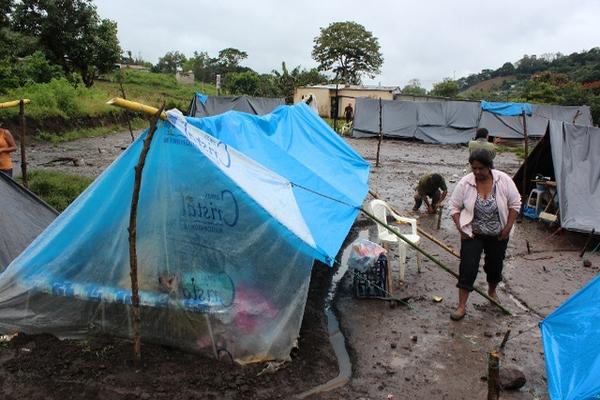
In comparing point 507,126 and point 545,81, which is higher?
point 545,81

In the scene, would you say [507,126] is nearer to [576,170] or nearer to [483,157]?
[576,170]

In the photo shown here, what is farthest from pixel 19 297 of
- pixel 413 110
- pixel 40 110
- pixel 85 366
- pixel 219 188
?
pixel 413 110

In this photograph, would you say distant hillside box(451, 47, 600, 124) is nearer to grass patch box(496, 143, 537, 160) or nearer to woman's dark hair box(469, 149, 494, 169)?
grass patch box(496, 143, 537, 160)

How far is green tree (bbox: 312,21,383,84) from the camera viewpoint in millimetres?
41562

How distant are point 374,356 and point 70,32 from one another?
859 inches

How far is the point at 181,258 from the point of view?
3.57 metres

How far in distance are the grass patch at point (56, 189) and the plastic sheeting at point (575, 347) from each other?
20.9 ft

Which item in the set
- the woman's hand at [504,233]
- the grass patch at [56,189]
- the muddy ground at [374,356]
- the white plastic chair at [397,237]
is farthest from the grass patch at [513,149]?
the grass patch at [56,189]

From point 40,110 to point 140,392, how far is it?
15593 millimetres

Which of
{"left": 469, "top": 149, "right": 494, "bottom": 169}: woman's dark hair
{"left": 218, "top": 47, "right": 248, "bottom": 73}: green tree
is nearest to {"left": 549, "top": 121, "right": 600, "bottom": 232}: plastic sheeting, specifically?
{"left": 469, "top": 149, "right": 494, "bottom": 169}: woman's dark hair

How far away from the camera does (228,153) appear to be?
3764mm

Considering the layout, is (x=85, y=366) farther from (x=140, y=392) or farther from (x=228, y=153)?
(x=228, y=153)

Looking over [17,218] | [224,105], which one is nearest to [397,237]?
[17,218]

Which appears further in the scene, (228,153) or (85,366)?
(228,153)
